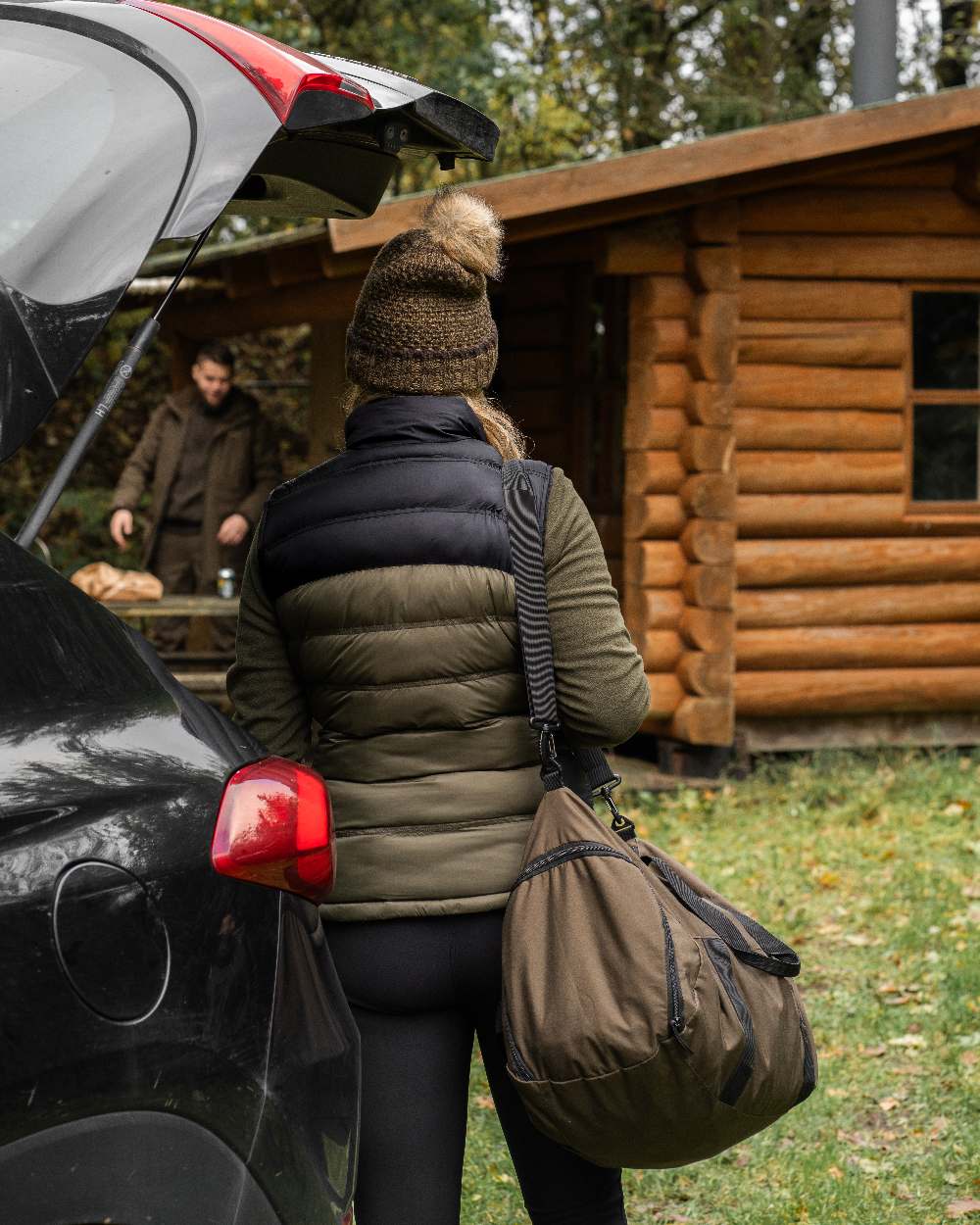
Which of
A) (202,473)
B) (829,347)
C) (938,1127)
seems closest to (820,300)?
(829,347)

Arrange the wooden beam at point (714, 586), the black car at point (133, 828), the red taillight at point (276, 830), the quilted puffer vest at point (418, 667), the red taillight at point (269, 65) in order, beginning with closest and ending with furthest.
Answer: the black car at point (133, 828), the red taillight at point (276, 830), the red taillight at point (269, 65), the quilted puffer vest at point (418, 667), the wooden beam at point (714, 586)

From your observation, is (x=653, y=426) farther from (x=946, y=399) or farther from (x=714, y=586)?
(x=946, y=399)

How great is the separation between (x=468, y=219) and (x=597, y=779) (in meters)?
0.93

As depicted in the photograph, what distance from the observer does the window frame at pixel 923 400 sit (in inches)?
370

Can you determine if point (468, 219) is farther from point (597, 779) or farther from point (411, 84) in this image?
point (597, 779)

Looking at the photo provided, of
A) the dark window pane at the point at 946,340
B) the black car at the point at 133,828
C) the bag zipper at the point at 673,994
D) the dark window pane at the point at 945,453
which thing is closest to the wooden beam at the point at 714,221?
the dark window pane at the point at 946,340

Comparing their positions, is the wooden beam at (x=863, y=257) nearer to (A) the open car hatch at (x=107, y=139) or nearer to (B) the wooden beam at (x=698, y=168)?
(B) the wooden beam at (x=698, y=168)

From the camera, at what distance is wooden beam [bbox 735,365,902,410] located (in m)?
9.11

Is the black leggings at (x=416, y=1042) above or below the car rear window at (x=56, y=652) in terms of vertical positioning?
below

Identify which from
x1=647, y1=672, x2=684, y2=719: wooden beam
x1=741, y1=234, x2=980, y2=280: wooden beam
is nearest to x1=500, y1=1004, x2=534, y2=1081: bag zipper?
x1=647, y1=672, x2=684, y2=719: wooden beam

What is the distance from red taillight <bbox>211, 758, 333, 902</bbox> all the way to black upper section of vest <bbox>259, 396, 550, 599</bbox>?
417mm

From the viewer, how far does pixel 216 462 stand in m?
10.4

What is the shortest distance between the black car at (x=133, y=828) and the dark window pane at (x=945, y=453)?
7.69 metres

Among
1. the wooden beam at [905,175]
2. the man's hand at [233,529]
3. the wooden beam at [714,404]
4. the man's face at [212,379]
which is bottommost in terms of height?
the man's hand at [233,529]
